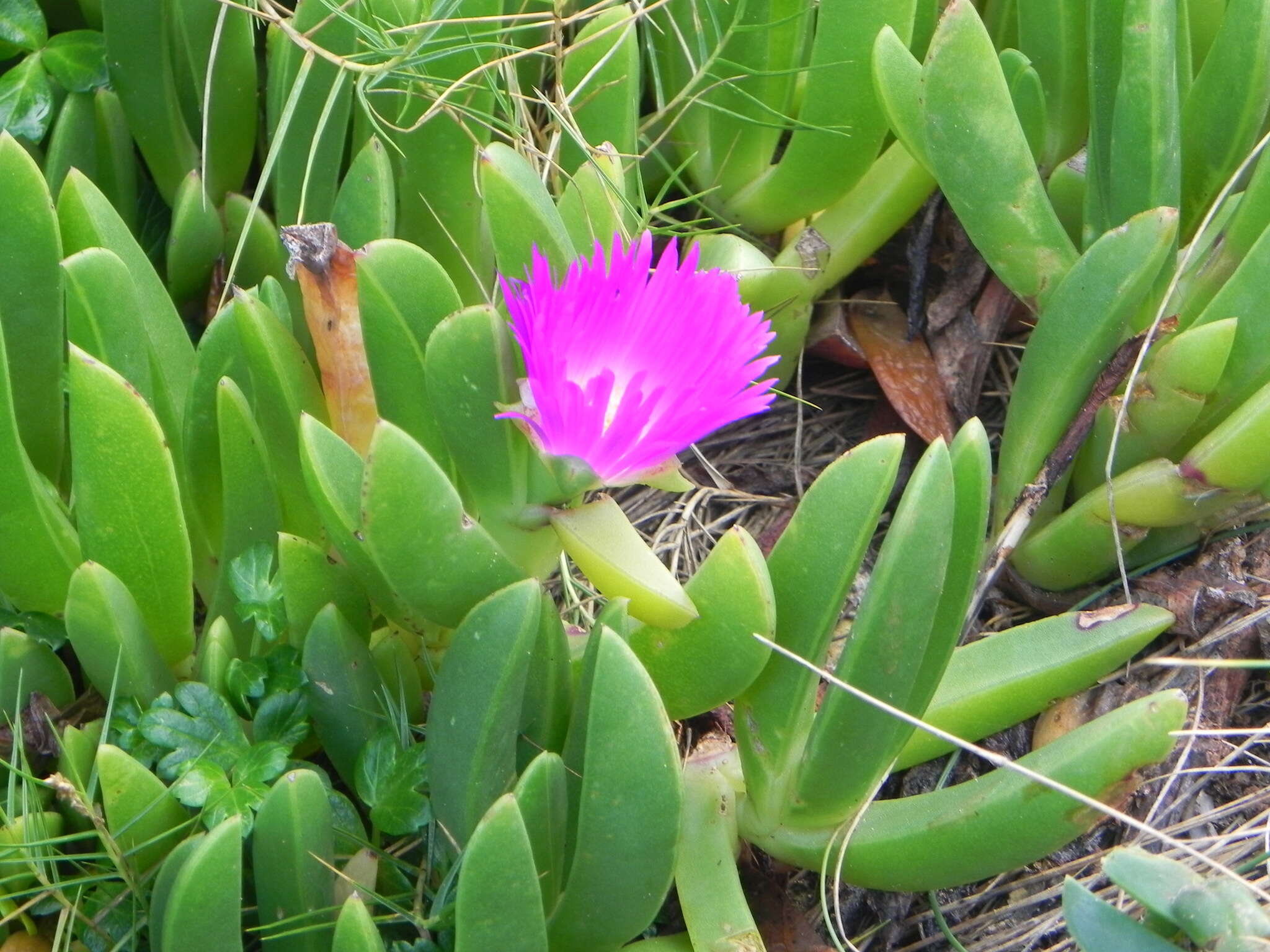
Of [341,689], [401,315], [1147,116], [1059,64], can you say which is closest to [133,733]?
[341,689]

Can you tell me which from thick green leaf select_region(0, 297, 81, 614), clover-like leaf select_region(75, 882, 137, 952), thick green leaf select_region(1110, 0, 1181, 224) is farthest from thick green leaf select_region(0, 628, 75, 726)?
thick green leaf select_region(1110, 0, 1181, 224)

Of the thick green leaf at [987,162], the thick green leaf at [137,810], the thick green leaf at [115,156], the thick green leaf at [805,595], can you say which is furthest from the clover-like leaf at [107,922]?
the thick green leaf at [987,162]

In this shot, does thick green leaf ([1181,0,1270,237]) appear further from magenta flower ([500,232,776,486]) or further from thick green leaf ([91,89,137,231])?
thick green leaf ([91,89,137,231])

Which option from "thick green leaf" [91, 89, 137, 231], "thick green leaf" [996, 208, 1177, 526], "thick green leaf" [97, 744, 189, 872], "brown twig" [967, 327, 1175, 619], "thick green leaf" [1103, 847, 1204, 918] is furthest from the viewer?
"thick green leaf" [91, 89, 137, 231]

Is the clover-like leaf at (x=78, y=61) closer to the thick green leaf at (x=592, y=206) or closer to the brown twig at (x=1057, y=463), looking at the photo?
the thick green leaf at (x=592, y=206)

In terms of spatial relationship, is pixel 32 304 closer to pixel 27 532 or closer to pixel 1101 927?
pixel 27 532

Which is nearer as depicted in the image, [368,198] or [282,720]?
[282,720]

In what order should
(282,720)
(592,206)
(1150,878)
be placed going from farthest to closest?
(592,206), (282,720), (1150,878)
